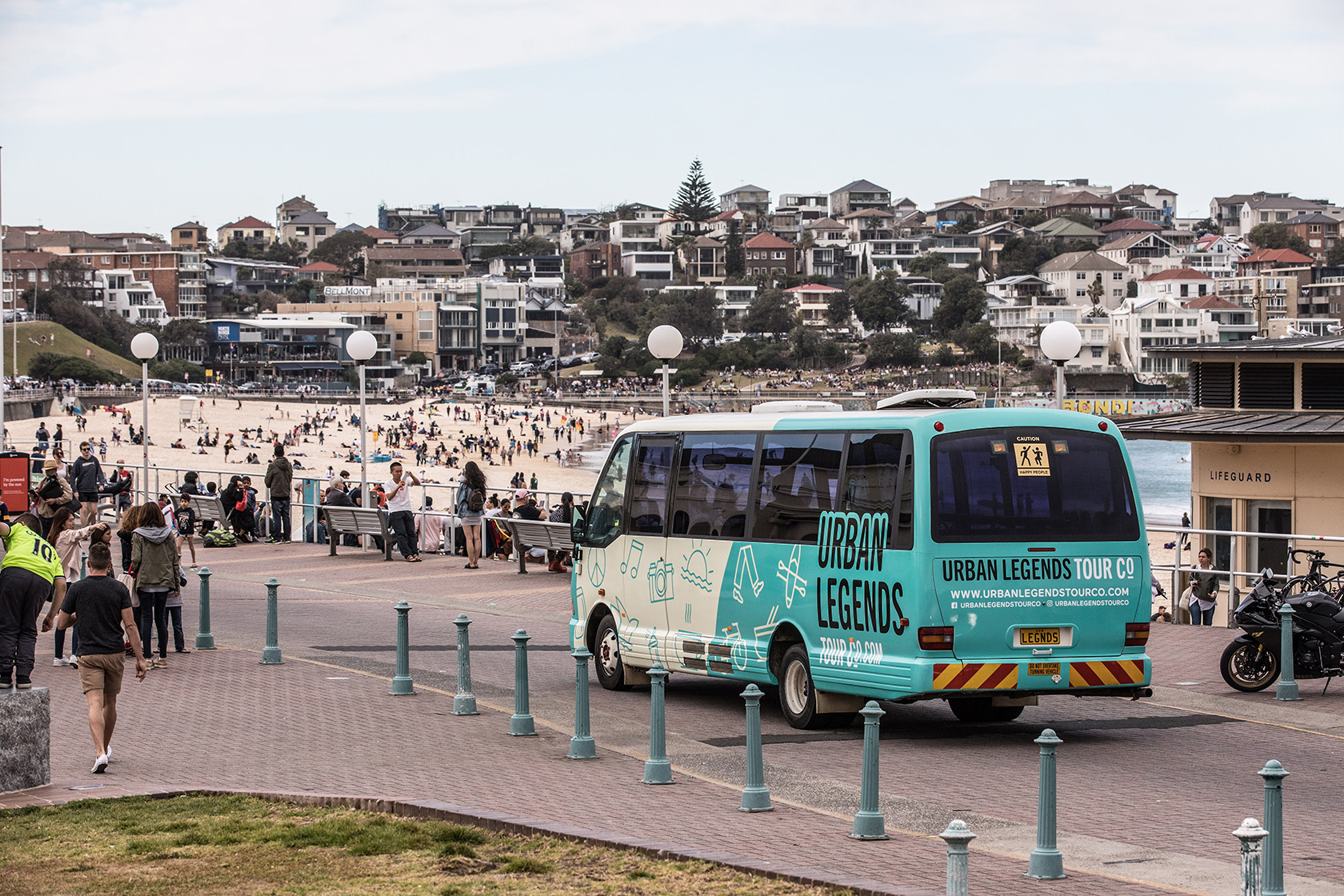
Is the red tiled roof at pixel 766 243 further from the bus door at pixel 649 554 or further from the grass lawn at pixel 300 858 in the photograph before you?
the grass lawn at pixel 300 858

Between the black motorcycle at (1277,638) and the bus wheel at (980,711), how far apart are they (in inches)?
82.3

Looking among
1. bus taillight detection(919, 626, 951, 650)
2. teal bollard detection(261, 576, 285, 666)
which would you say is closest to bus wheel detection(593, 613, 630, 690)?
teal bollard detection(261, 576, 285, 666)

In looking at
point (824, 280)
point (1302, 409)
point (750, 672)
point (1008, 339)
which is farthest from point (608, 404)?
point (750, 672)

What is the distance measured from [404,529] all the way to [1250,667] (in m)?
14.5

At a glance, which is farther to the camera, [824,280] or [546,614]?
[824,280]

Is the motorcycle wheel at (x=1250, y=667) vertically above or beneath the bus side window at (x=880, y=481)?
beneath

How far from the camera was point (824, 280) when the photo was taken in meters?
193

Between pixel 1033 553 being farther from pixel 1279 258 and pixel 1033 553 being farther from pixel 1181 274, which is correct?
pixel 1279 258

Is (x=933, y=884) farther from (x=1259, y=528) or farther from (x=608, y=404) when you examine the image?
(x=608, y=404)

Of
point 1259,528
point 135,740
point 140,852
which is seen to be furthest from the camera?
point 1259,528

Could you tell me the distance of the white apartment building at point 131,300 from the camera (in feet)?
512

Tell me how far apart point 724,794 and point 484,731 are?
2.72 metres

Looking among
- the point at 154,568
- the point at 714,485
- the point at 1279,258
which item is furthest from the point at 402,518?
the point at 1279,258

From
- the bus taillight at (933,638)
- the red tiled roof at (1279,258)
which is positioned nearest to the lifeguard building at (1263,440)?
the bus taillight at (933,638)
